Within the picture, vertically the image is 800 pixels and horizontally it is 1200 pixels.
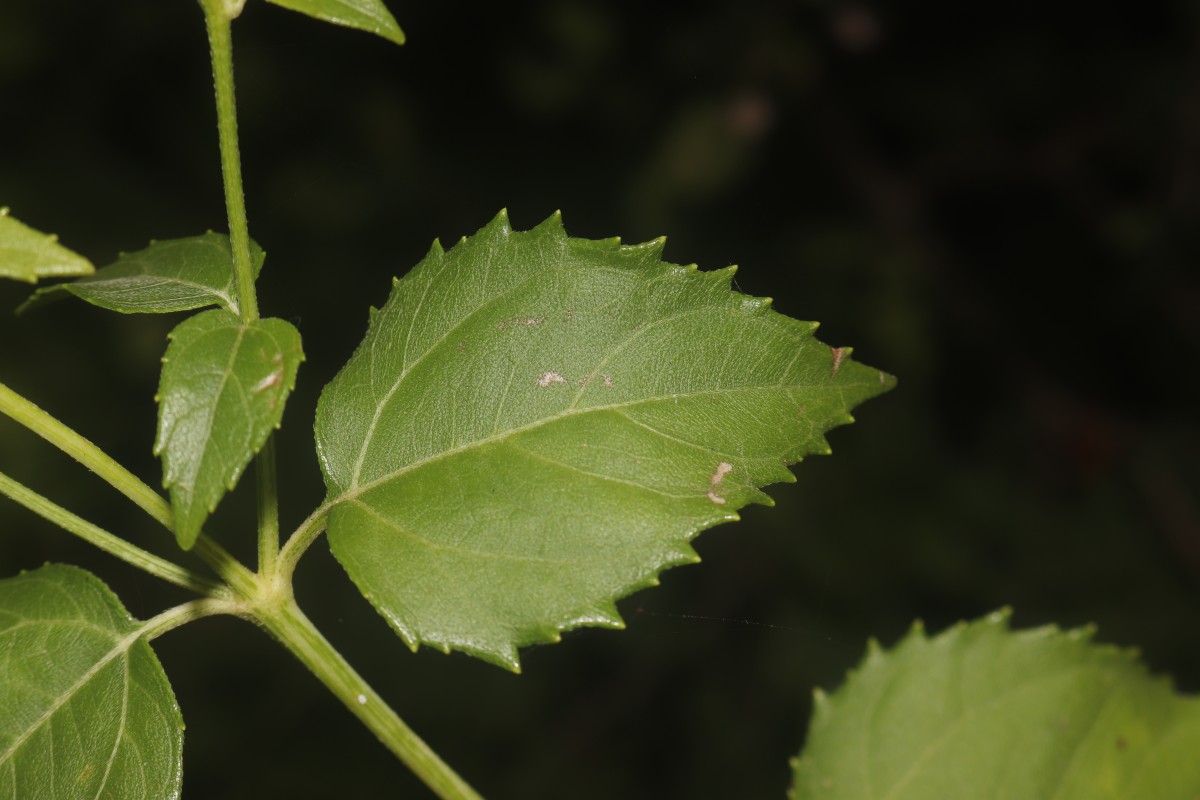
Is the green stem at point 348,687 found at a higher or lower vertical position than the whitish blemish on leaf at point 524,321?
lower

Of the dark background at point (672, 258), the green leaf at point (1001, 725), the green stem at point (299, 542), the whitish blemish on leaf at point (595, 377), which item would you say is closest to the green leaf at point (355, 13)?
the whitish blemish on leaf at point (595, 377)

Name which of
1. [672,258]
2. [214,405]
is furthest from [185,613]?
[672,258]

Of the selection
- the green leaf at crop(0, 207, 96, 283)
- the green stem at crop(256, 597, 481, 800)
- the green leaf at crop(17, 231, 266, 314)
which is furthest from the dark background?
the green leaf at crop(0, 207, 96, 283)

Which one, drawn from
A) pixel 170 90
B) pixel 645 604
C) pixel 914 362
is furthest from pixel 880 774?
pixel 170 90

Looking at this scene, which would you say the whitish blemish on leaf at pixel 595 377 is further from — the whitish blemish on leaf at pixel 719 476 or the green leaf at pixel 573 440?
the whitish blemish on leaf at pixel 719 476

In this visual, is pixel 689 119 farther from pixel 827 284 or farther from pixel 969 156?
pixel 969 156

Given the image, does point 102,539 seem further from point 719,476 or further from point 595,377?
point 719,476
